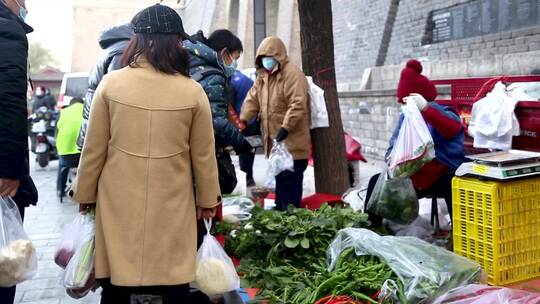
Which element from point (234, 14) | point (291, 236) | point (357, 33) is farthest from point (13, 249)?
point (234, 14)

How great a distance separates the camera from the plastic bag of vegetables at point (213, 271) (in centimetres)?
273

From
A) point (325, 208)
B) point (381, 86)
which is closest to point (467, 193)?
point (325, 208)

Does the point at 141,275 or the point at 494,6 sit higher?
the point at 494,6

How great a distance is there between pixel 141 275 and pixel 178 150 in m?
0.62

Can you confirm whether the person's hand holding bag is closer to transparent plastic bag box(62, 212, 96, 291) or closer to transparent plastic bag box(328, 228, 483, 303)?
transparent plastic bag box(328, 228, 483, 303)

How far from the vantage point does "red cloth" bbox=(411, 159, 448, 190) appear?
4.01 m

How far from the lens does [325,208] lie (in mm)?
4293

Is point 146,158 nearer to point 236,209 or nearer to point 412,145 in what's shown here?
point 412,145

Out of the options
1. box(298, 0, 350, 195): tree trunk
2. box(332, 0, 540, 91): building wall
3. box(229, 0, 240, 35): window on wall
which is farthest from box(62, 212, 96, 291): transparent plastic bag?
box(229, 0, 240, 35): window on wall

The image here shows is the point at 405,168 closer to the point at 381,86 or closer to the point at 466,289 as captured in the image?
the point at 466,289

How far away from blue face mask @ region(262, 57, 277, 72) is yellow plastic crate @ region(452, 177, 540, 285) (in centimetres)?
222

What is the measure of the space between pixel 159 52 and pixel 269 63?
2.59 metres

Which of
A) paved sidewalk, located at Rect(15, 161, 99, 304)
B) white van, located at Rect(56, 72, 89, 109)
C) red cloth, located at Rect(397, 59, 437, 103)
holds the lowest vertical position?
paved sidewalk, located at Rect(15, 161, 99, 304)

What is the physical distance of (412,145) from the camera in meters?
3.71
